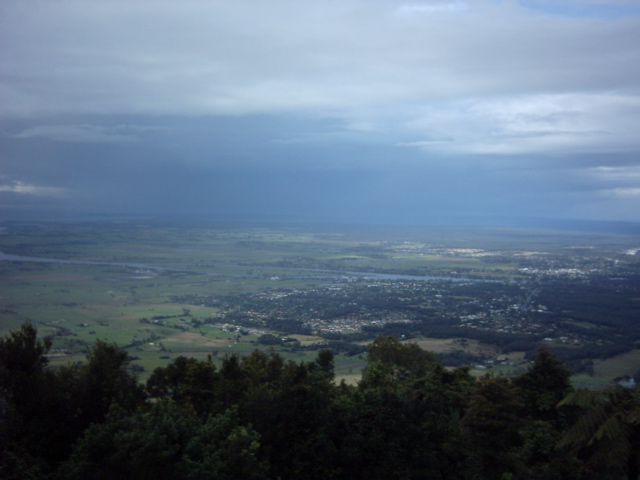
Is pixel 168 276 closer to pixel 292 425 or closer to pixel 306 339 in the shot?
pixel 306 339

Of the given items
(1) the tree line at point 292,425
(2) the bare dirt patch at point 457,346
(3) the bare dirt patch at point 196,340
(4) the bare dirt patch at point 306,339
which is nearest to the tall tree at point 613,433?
(1) the tree line at point 292,425

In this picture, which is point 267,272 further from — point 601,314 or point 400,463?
point 400,463

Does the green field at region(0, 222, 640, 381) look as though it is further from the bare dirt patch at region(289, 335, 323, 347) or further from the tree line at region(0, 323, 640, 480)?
the tree line at region(0, 323, 640, 480)

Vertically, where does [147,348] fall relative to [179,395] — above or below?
below

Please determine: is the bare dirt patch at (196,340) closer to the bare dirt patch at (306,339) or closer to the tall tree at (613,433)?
the bare dirt patch at (306,339)

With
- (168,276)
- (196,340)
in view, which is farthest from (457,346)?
(168,276)

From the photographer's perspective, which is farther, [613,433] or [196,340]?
[196,340]

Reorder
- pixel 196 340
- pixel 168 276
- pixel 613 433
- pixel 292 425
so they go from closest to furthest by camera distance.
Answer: pixel 613 433
pixel 292 425
pixel 196 340
pixel 168 276

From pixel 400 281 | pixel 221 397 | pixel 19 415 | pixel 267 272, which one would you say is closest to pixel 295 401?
pixel 221 397

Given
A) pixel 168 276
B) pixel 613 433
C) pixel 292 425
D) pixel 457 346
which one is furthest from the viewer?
pixel 168 276
